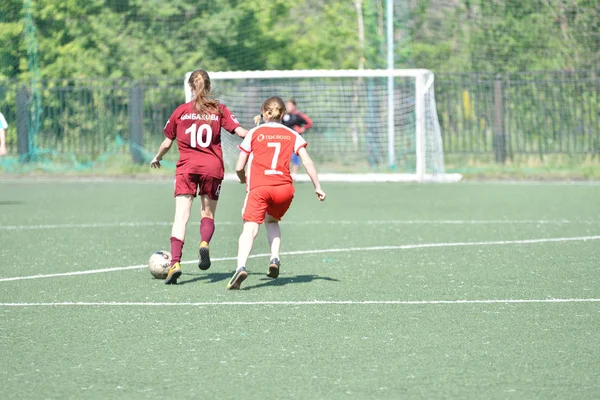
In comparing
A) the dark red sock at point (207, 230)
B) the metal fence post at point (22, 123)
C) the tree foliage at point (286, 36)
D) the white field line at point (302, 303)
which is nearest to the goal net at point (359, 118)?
the tree foliage at point (286, 36)

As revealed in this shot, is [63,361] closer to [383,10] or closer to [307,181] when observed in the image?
[307,181]

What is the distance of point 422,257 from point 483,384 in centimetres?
581

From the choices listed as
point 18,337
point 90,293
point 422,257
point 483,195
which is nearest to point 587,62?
point 483,195

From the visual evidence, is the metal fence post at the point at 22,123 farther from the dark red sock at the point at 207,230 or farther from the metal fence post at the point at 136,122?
the dark red sock at the point at 207,230

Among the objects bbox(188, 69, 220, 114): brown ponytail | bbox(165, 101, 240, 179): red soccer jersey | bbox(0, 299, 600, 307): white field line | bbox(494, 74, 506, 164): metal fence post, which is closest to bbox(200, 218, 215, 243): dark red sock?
bbox(165, 101, 240, 179): red soccer jersey

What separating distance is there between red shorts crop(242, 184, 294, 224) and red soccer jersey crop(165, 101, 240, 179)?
0.73 metres

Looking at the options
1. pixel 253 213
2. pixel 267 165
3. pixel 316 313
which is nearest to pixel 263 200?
pixel 253 213

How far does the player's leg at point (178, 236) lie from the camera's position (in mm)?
10039

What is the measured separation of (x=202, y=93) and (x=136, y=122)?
2025 cm

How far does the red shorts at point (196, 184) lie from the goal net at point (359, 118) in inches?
549

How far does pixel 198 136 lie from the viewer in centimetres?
1031

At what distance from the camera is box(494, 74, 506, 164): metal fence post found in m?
28.2

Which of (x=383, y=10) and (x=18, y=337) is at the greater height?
(x=383, y=10)

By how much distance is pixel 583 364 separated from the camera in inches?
262
